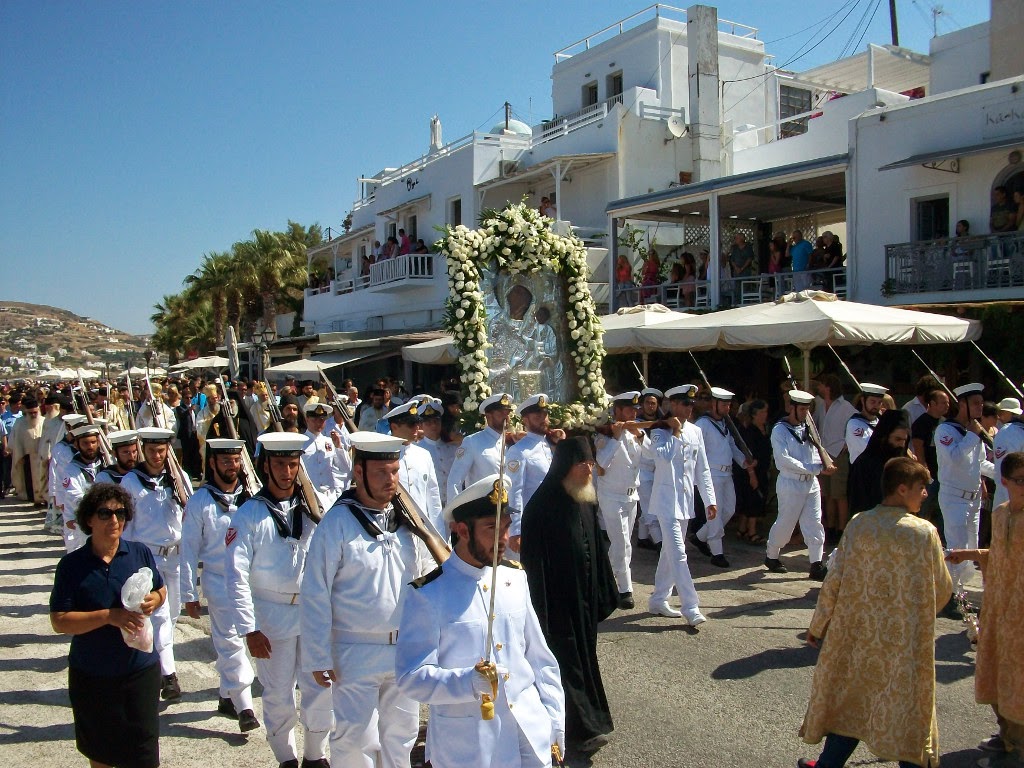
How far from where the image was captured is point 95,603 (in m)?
4.27

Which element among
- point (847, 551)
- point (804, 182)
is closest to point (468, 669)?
point (847, 551)

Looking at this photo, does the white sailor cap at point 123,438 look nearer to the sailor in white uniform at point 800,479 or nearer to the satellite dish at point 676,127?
the sailor in white uniform at point 800,479

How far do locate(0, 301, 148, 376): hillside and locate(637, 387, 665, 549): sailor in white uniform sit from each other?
82.5 meters

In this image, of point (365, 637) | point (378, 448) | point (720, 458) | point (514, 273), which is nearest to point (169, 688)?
point (365, 637)

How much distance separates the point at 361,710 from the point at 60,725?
312 cm

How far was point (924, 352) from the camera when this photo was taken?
13.8 meters

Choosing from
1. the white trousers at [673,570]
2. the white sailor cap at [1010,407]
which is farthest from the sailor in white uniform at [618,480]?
the white sailor cap at [1010,407]

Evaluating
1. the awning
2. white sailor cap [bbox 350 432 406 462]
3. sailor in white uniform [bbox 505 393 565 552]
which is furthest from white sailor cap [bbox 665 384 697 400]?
the awning

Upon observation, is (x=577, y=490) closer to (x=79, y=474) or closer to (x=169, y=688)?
(x=169, y=688)

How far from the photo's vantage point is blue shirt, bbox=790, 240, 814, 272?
689 inches

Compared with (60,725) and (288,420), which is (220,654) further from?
(288,420)

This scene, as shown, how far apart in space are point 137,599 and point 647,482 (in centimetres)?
751

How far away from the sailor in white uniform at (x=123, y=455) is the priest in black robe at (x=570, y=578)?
3790mm

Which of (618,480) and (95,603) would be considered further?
(618,480)
